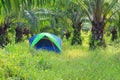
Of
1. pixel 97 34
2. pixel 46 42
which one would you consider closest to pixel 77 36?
pixel 46 42

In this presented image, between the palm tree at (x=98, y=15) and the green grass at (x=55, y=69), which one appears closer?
the green grass at (x=55, y=69)

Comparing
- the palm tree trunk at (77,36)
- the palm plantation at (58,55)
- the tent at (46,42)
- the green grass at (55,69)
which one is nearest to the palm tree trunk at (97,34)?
the palm plantation at (58,55)

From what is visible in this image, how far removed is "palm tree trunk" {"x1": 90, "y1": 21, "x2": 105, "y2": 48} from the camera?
1558cm

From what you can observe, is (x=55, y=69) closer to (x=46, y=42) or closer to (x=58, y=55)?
(x=58, y=55)

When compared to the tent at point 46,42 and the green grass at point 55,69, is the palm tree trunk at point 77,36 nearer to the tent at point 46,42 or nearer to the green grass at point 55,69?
the tent at point 46,42

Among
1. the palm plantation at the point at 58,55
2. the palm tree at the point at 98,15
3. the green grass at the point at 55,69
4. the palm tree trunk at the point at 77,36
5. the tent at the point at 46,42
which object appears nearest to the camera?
the palm plantation at the point at 58,55

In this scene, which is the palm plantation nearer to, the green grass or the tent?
the green grass

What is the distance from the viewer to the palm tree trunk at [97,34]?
613 inches

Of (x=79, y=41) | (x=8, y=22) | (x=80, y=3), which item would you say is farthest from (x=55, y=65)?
(x=79, y=41)

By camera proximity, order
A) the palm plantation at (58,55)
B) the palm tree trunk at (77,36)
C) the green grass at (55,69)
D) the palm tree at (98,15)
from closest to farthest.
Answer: the palm plantation at (58,55) → the green grass at (55,69) → the palm tree at (98,15) → the palm tree trunk at (77,36)

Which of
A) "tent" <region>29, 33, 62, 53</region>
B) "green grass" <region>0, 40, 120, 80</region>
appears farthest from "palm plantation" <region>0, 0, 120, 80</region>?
"tent" <region>29, 33, 62, 53</region>

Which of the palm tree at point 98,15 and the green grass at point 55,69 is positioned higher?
the palm tree at point 98,15

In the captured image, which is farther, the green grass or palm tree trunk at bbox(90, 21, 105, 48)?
palm tree trunk at bbox(90, 21, 105, 48)

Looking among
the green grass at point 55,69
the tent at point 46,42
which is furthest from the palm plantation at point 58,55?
the tent at point 46,42
